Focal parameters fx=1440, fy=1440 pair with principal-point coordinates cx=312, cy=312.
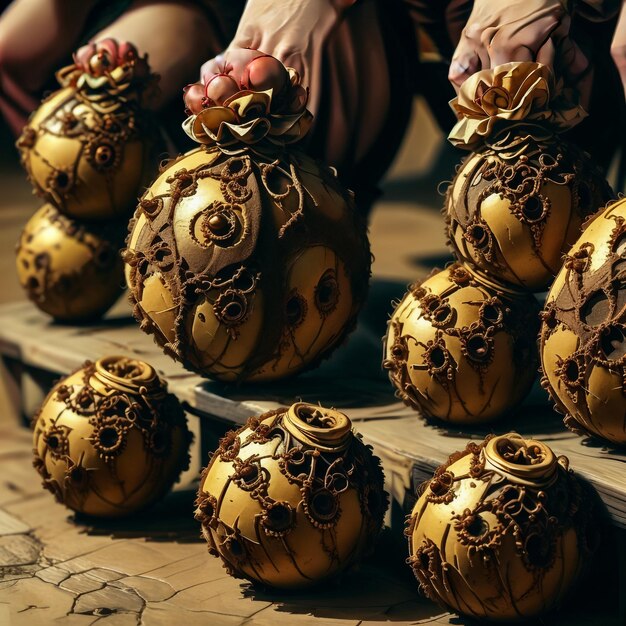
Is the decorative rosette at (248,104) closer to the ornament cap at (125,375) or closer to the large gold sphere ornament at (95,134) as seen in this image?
the ornament cap at (125,375)

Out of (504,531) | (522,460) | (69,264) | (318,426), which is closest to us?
(504,531)

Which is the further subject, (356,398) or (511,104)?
(356,398)

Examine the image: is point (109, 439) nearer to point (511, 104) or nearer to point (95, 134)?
point (95, 134)

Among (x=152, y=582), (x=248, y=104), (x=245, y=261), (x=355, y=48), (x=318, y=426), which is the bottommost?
(x=152, y=582)

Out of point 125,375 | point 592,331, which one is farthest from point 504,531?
point 125,375

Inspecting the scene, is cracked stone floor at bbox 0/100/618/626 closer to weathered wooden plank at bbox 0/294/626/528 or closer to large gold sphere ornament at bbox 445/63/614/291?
weathered wooden plank at bbox 0/294/626/528

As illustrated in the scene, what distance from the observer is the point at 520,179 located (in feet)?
11.4

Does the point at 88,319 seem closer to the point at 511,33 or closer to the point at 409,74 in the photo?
the point at 409,74

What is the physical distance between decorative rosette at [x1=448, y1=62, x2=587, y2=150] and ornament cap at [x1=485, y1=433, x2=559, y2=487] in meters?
0.78

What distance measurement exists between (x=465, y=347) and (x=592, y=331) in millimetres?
398

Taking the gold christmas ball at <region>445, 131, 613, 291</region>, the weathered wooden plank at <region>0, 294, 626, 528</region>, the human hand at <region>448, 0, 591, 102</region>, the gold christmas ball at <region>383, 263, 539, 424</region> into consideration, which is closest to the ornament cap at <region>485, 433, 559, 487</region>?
the weathered wooden plank at <region>0, 294, 626, 528</region>

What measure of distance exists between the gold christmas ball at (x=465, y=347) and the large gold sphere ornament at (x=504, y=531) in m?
0.34

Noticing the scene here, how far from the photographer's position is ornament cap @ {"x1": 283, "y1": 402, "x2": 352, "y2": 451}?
3338 millimetres

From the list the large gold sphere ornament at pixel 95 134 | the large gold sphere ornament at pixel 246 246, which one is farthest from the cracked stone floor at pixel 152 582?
the large gold sphere ornament at pixel 95 134
